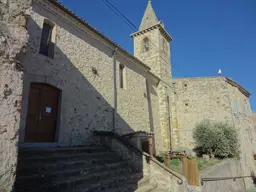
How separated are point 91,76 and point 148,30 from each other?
1229cm

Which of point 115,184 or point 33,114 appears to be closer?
point 115,184

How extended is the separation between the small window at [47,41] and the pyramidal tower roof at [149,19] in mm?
13248

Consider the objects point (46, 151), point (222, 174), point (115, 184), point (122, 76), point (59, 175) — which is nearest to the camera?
point (59, 175)

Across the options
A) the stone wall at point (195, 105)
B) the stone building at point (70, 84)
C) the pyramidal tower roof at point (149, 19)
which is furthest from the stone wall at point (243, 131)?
the pyramidal tower roof at point (149, 19)

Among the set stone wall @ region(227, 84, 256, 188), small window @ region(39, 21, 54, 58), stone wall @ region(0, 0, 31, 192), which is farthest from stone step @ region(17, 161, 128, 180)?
stone wall @ region(227, 84, 256, 188)

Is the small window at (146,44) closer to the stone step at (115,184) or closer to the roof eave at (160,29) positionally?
the roof eave at (160,29)

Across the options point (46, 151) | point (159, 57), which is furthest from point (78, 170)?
point (159, 57)

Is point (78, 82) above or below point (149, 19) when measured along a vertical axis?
below

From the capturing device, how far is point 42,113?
6.54 m

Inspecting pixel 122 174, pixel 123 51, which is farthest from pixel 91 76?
pixel 122 174

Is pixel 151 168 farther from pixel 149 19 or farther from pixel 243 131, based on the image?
pixel 149 19

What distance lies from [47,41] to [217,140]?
41.5 ft

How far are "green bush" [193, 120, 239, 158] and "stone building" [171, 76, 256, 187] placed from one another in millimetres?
1986

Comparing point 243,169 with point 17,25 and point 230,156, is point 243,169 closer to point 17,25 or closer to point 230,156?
point 230,156
